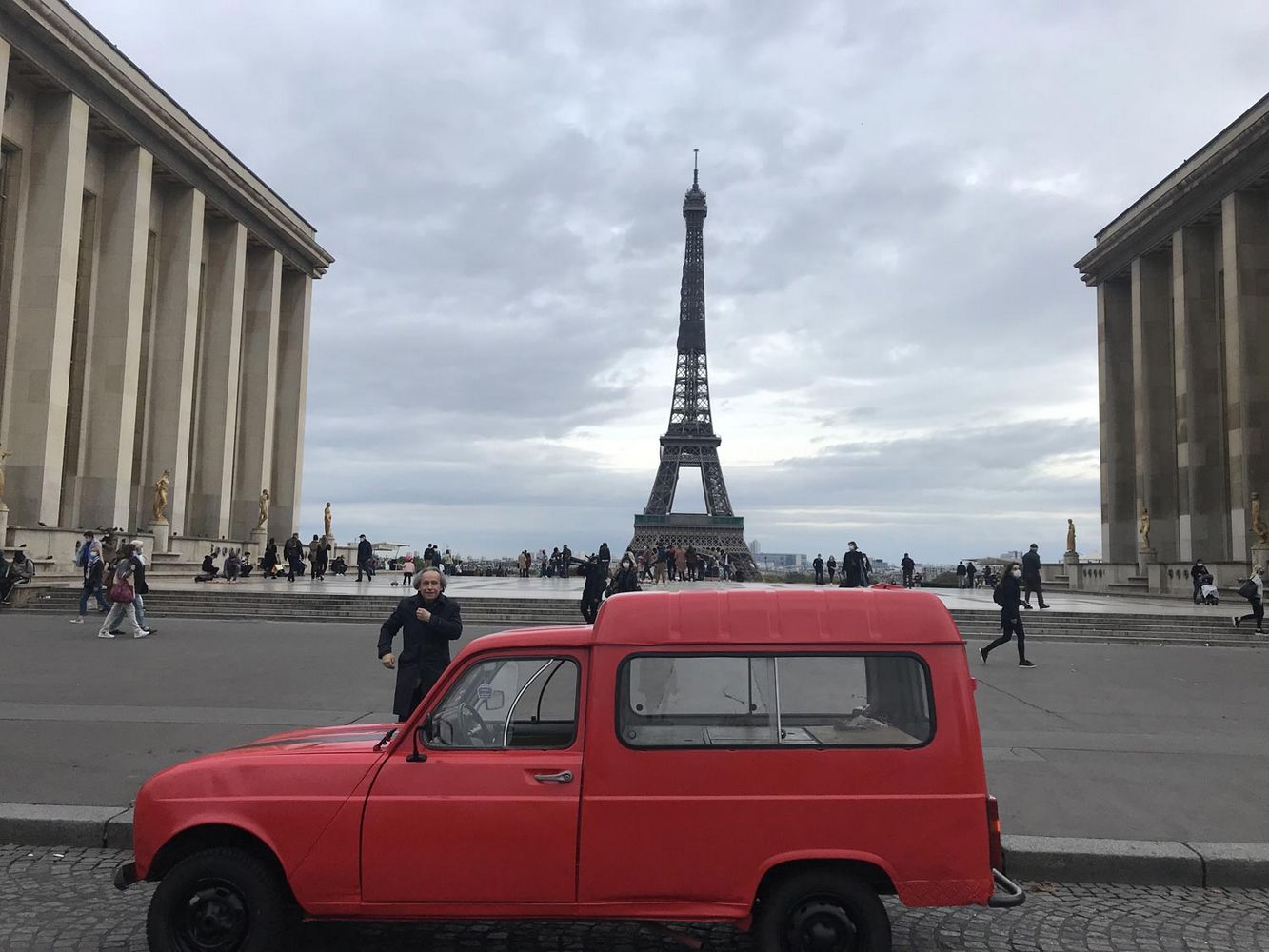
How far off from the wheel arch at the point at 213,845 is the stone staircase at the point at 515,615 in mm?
16713

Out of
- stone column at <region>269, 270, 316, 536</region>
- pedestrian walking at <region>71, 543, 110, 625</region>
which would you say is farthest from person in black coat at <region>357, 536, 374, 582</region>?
pedestrian walking at <region>71, 543, 110, 625</region>

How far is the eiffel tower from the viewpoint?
271 ft

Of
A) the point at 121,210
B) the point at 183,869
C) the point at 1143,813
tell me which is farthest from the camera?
the point at 121,210

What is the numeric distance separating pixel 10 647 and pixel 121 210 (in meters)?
26.3

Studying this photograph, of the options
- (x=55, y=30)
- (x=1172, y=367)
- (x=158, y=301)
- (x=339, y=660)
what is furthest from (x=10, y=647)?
(x=1172, y=367)

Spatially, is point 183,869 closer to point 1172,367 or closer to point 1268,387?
point 1268,387

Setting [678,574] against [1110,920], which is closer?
[1110,920]

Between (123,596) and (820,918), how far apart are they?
599 inches

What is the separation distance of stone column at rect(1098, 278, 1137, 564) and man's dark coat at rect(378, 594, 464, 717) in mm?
48230

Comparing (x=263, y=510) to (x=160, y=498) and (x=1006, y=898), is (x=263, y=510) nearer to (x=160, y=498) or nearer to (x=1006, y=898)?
(x=160, y=498)

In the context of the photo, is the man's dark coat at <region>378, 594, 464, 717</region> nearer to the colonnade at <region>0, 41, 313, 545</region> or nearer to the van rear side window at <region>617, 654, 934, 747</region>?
the van rear side window at <region>617, 654, 934, 747</region>

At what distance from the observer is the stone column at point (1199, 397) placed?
134 ft

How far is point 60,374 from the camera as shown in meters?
31.8

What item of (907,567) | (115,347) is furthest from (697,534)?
(115,347)
